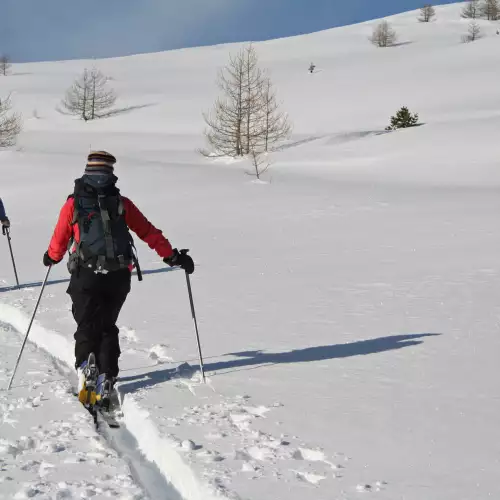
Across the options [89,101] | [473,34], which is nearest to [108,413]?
[89,101]

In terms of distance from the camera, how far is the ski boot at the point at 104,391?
171 inches

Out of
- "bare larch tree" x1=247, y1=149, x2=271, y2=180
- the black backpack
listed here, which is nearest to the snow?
the black backpack

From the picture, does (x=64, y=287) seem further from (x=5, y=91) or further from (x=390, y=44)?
(x=390, y=44)

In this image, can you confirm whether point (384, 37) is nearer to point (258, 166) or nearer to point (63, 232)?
point (258, 166)

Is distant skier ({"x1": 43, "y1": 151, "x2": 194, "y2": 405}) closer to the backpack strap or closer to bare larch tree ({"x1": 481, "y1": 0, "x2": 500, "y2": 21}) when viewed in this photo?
the backpack strap

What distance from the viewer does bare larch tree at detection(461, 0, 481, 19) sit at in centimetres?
10288

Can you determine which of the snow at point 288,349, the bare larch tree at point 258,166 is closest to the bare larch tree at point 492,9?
the bare larch tree at point 258,166

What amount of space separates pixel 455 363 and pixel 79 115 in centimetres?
5881

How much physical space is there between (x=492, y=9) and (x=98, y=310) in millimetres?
112971

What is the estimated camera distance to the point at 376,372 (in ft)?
16.4

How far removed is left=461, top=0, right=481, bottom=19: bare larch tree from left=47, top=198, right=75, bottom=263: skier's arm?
367ft

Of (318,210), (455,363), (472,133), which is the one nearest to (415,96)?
(472,133)

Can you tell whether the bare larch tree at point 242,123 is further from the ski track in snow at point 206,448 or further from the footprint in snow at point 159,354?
the ski track in snow at point 206,448

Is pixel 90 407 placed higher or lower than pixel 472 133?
lower
